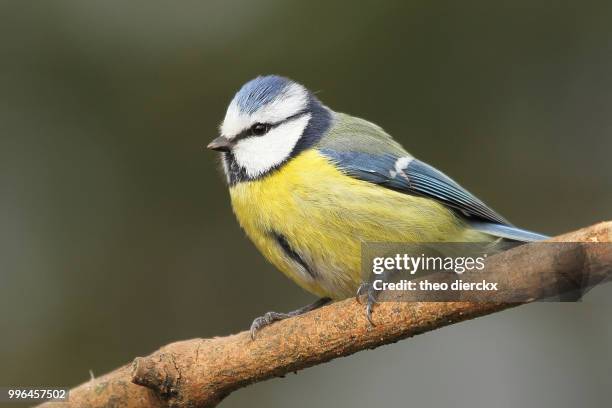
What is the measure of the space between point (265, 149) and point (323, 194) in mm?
325

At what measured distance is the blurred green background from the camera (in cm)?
425

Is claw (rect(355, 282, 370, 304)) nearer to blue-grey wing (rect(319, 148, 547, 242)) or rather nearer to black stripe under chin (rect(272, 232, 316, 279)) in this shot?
black stripe under chin (rect(272, 232, 316, 279))

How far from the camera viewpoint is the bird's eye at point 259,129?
2850 mm

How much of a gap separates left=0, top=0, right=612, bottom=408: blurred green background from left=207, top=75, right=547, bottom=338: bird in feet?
4.84

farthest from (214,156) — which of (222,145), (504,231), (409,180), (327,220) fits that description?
(504,231)

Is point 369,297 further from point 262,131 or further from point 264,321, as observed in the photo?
point 262,131

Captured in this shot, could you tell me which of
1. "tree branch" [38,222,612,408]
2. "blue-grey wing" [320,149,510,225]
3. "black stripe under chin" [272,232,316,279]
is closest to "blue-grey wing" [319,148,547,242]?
"blue-grey wing" [320,149,510,225]

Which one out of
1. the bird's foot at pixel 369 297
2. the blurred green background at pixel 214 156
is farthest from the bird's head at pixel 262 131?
the blurred green background at pixel 214 156

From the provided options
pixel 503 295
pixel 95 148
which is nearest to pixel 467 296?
pixel 503 295

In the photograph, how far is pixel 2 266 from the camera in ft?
14.7

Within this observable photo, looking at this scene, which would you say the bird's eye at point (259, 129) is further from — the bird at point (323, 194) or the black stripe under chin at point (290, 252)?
the black stripe under chin at point (290, 252)

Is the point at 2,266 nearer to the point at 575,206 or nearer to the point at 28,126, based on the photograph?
Result: the point at 28,126

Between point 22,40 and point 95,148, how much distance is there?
0.72m

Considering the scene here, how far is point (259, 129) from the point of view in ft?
9.39
